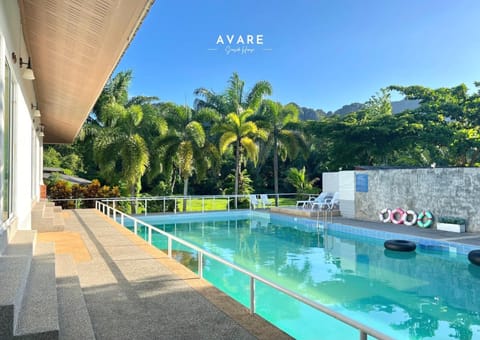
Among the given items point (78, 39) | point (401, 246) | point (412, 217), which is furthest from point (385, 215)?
point (78, 39)

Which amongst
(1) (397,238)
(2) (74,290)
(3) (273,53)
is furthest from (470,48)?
(2) (74,290)

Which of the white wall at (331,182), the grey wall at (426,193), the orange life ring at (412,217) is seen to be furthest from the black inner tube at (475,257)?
the white wall at (331,182)

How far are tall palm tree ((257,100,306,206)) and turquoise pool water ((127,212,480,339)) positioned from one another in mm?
8539

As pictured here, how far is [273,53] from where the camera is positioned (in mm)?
31297

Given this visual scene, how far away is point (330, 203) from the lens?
52.2 feet

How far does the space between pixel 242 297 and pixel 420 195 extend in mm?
8576

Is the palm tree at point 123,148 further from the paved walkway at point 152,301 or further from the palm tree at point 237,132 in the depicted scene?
the paved walkway at point 152,301

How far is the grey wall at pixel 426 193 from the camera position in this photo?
37.3 feet

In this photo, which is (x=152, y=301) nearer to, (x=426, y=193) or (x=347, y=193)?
(x=426, y=193)

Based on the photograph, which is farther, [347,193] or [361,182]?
[347,193]

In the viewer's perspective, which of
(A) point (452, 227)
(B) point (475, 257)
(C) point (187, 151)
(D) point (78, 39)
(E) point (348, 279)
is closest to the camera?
(D) point (78, 39)

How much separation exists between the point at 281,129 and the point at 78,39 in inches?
709

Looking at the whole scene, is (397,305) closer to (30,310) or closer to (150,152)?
(30,310)

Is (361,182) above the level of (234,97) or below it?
below
